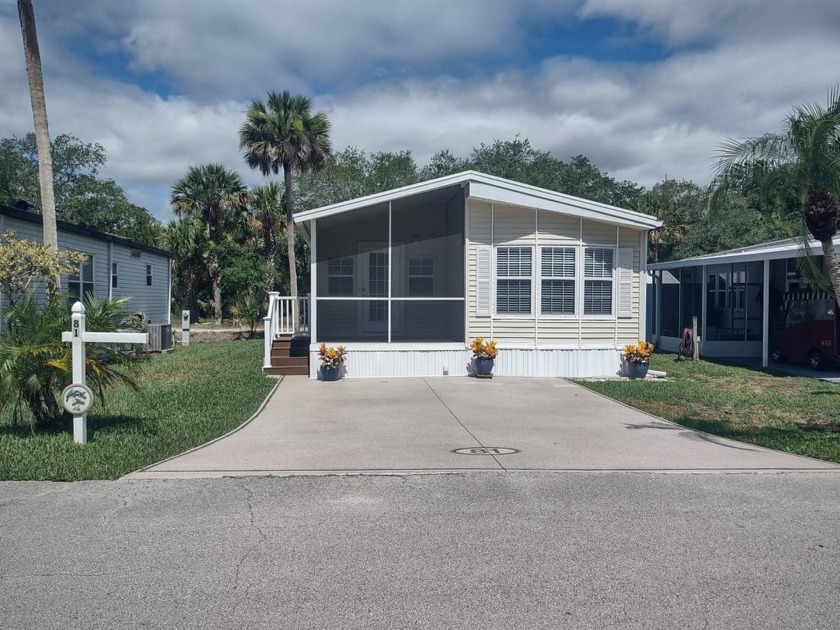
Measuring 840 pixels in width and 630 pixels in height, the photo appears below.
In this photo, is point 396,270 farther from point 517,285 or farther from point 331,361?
point 331,361

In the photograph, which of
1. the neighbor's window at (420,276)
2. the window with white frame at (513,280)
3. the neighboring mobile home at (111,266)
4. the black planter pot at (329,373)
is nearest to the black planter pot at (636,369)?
the window with white frame at (513,280)

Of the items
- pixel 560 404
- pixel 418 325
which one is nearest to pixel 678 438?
pixel 560 404

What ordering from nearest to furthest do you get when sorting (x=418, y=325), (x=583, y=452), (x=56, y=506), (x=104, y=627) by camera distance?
1. (x=104, y=627)
2. (x=56, y=506)
3. (x=583, y=452)
4. (x=418, y=325)

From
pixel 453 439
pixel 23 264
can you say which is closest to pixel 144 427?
pixel 453 439

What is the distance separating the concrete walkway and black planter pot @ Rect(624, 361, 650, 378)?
282cm

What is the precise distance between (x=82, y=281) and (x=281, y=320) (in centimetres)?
635

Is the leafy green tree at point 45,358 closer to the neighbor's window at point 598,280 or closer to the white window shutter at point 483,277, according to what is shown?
the white window shutter at point 483,277

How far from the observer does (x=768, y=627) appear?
404 centimetres

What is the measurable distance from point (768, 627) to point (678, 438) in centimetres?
565

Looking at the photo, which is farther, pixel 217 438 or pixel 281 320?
pixel 281 320

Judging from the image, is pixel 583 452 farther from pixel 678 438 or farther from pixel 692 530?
pixel 692 530

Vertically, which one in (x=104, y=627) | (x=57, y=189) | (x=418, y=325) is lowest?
(x=104, y=627)

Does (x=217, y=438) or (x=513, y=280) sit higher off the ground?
(x=513, y=280)

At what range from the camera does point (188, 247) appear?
114 ft
